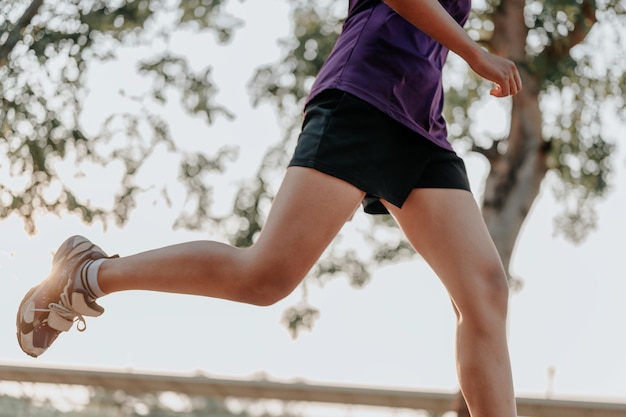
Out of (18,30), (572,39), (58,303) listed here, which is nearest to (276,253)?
(58,303)

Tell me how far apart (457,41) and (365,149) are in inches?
13.0

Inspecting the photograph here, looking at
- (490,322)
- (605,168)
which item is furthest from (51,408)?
(605,168)

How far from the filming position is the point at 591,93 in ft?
30.1

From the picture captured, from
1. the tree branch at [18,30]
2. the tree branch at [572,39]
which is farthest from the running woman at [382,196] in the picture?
the tree branch at [572,39]

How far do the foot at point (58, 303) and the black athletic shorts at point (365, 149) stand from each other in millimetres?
673

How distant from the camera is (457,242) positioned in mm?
2488

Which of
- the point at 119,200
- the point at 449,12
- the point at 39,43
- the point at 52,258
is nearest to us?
the point at 449,12

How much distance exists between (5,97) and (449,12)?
4.42m

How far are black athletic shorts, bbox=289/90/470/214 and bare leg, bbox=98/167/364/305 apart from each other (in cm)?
4

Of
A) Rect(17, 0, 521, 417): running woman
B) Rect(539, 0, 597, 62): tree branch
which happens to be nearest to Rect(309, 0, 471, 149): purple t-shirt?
Rect(17, 0, 521, 417): running woman

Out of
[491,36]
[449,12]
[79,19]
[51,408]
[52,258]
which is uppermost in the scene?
[491,36]

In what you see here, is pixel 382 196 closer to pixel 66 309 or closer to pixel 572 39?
pixel 66 309

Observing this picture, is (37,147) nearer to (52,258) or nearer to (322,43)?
(322,43)

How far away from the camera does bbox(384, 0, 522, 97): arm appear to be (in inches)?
92.6
